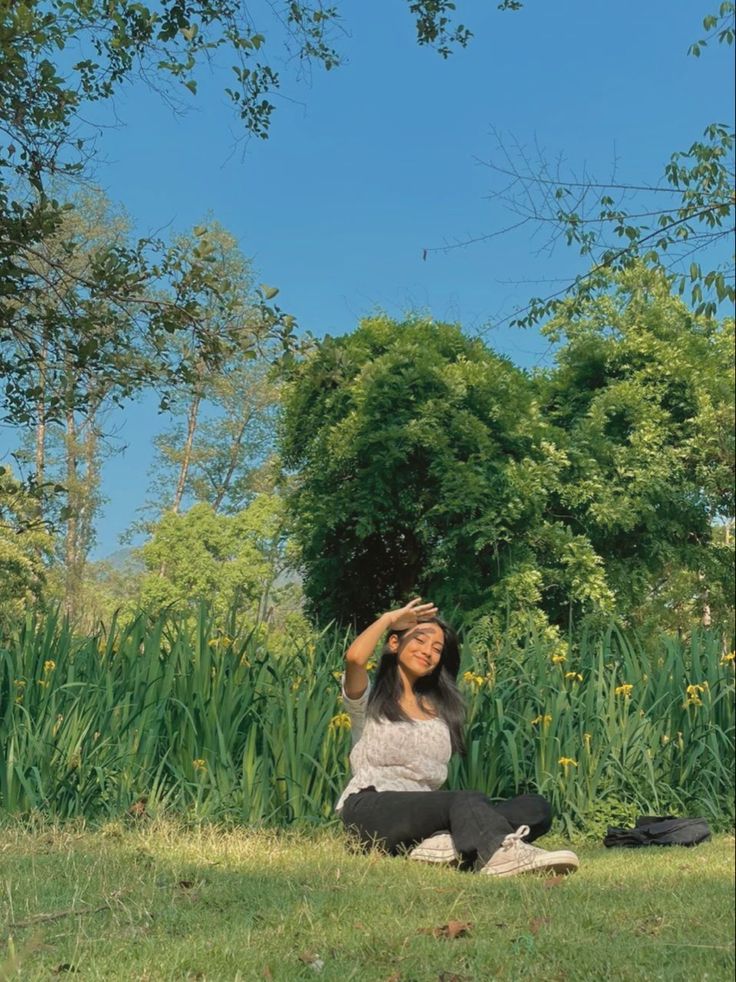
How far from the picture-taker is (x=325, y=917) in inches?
115

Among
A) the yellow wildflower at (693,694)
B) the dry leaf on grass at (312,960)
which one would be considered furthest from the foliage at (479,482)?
the dry leaf on grass at (312,960)

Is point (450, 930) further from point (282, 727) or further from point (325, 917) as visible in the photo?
point (282, 727)

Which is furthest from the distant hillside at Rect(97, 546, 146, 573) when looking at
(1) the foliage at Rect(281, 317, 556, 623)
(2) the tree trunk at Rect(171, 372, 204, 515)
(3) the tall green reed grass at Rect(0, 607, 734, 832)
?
(3) the tall green reed grass at Rect(0, 607, 734, 832)

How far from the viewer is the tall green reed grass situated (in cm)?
479

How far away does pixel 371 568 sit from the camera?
11.9 metres

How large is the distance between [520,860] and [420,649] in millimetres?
1165

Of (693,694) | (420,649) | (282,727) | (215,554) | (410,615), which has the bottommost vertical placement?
(282,727)

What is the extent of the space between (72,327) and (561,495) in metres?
8.19

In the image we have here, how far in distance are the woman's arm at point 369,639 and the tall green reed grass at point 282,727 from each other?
1.95 feet

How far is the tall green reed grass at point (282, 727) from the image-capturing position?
479cm

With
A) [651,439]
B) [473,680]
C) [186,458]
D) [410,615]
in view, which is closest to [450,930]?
[410,615]

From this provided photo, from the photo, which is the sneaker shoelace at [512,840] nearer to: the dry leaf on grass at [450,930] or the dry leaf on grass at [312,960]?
the dry leaf on grass at [450,930]

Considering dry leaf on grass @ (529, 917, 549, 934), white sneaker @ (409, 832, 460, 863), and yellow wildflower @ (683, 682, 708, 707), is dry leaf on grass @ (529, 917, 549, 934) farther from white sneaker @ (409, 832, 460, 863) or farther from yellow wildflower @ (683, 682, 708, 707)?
yellow wildflower @ (683, 682, 708, 707)

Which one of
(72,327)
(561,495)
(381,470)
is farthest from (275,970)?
(561,495)
